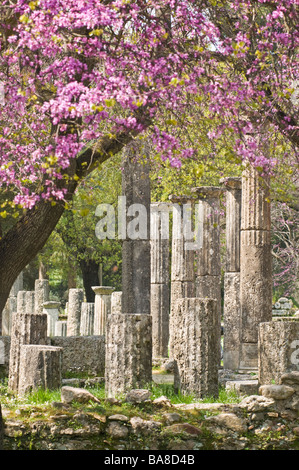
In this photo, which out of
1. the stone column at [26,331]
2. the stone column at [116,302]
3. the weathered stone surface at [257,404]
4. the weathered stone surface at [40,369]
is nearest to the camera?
the weathered stone surface at [257,404]

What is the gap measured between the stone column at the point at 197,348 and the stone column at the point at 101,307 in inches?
468

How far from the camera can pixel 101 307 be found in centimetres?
2417

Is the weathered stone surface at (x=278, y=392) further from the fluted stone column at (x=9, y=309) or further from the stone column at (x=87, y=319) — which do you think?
the fluted stone column at (x=9, y=309)

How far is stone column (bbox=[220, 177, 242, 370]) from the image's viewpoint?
1753 centimetres

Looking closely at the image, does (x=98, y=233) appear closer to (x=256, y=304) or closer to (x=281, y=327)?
(x=256, y=304)

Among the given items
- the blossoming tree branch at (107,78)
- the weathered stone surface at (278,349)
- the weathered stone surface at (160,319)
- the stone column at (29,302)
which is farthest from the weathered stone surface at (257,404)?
the stone column at (29,302)

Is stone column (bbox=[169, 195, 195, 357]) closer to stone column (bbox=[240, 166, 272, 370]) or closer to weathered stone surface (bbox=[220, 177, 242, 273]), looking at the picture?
weathered stone surface (bbox=[220, 177, 242, 273])

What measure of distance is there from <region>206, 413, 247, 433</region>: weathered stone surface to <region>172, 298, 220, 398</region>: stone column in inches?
57.6

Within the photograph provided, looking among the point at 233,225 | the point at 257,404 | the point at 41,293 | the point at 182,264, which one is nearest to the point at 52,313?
the point at 41,293

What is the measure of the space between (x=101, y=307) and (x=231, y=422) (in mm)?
14353

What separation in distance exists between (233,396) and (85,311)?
42.1 feet

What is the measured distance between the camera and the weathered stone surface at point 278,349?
11172mm

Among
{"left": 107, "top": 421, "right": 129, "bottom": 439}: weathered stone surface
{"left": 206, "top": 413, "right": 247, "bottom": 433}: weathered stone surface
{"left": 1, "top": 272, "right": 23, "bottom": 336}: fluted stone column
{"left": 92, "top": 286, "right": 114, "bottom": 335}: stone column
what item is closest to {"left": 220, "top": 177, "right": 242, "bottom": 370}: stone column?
{"left": 92, "top": 286, "right": 114, "bottom": 335}: stone column

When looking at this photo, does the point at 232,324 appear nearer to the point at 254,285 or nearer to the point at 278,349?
the point at 254,285
